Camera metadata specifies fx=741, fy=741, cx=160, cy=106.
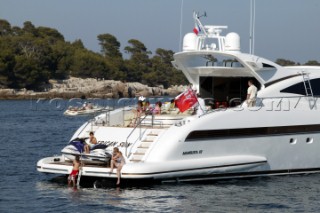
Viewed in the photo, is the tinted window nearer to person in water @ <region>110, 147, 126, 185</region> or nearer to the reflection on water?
the reflection on water

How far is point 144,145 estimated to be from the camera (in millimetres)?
19859

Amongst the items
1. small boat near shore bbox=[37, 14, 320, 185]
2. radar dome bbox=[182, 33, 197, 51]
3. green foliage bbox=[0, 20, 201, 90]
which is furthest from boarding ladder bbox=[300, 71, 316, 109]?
green foliage bbox=[0, 20, 201, 90]

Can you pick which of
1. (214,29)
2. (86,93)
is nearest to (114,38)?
(86,93)

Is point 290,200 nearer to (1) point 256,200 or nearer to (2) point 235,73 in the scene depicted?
(1) point 256,200

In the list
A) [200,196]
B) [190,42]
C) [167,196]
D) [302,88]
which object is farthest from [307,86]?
[167,196]

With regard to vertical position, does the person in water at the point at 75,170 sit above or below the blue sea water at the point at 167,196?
above

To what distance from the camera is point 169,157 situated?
19.2 metres

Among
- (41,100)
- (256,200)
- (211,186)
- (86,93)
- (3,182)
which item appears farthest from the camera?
(86,93)

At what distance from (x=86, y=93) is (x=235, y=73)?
99.9 meters

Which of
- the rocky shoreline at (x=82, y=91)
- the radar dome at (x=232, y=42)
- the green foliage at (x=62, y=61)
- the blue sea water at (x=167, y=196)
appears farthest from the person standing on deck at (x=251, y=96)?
the green foliage at (x=62, y=61)

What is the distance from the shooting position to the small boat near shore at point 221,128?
763 inches

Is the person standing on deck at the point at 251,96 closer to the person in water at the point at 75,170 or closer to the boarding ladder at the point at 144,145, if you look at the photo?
the boarding ladder at the point at 144,145

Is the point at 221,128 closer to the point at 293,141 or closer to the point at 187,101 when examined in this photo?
the point at 187,101

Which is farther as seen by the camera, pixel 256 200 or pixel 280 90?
pixel 280 90
